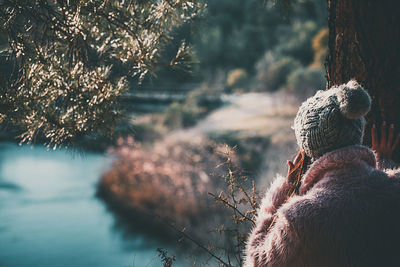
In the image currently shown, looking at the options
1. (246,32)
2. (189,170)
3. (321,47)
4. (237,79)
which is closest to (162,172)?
(189,170)

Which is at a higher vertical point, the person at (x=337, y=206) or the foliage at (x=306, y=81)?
the foliage at (x=306, y=81)

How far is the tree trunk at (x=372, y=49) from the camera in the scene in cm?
155

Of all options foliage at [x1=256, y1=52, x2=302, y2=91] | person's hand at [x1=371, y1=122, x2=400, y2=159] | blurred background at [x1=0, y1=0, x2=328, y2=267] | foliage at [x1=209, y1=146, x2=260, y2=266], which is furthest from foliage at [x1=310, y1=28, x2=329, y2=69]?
foliage at [x1=209, y1=146, x2=260, y2=266]

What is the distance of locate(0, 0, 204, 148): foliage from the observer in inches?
69.6

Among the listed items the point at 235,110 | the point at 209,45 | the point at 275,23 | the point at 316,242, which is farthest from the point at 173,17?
the point at 275,23

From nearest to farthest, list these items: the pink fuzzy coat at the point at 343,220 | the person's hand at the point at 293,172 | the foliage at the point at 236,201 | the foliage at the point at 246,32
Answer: the pink fuzzy coat at the point at 343,220
the person's hand at the point at 293,172
the foliage at the point at 236,201
the foliage at the point at 246,32

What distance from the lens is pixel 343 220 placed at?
3.59ft

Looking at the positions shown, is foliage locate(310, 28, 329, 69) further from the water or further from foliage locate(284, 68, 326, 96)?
the water

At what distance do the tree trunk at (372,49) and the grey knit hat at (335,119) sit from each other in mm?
501

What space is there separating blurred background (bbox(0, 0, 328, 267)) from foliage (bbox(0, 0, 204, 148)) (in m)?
0.14

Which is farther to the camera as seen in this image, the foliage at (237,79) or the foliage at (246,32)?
the foliage at (246,32)

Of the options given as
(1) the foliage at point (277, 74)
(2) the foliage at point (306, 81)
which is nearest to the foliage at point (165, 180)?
(2) the foliage at point (306, 81)

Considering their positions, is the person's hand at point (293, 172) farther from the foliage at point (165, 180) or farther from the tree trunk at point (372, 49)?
the foliage at point (165, 180)

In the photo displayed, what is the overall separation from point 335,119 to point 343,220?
0.30 metres
